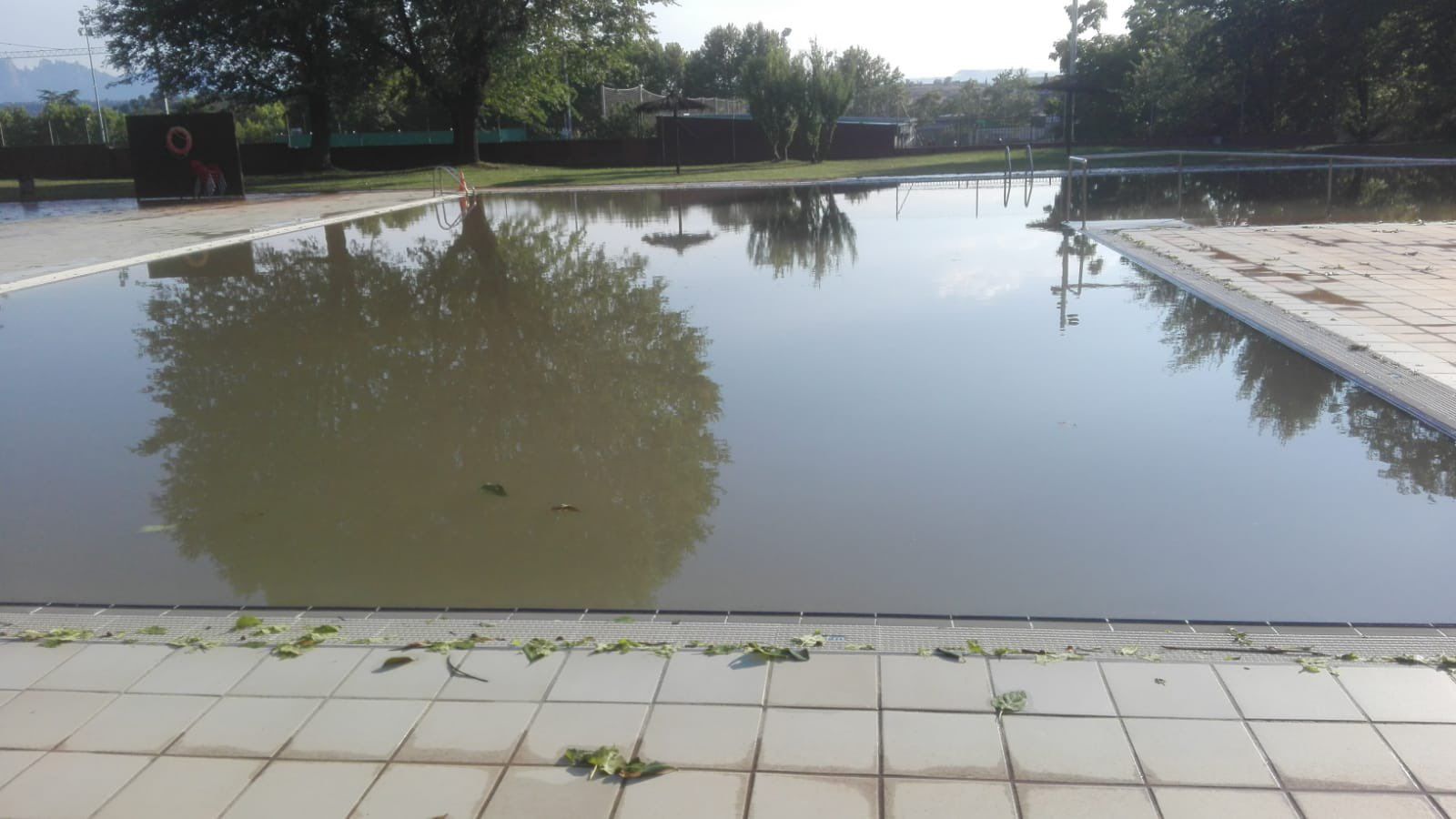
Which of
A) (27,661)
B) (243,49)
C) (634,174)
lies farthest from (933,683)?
(243,49)

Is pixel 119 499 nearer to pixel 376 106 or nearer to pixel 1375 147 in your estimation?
pixel 1375 147

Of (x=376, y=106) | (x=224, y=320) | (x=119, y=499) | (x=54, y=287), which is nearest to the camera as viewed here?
(x=119, y=499)

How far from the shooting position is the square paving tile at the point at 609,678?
280 cm

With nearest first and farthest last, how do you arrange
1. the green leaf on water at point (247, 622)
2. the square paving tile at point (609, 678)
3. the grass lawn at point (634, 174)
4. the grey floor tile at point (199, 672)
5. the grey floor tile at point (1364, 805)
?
the grey floor tile at point (1364, 805)
the square paving tile at point (609, 678)
the grey floor tile at point (199, 672)
the green leaf on water at point (247, 622)
the grass lawn at point (634, 174)

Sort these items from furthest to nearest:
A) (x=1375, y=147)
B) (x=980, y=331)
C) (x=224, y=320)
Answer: (x=1375, y=147) → (x=224, y=320) → (x=980, y=331)

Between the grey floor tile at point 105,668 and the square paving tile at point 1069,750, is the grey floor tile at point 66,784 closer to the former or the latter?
the grey floor tile at point 105,668

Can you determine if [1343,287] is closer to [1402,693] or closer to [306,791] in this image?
[1402,693]

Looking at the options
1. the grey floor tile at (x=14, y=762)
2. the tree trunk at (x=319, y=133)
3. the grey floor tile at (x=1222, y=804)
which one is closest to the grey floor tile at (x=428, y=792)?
the grey floor tile at (x=14, y=762)

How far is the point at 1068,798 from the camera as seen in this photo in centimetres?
231

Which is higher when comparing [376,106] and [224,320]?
[376,106]

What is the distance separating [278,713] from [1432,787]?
9.06 ft

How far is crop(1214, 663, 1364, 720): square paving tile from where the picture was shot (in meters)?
2.60

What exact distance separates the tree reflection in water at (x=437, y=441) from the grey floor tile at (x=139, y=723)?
758mm

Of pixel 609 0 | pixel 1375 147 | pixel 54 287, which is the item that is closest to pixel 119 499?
pixel 54 287
